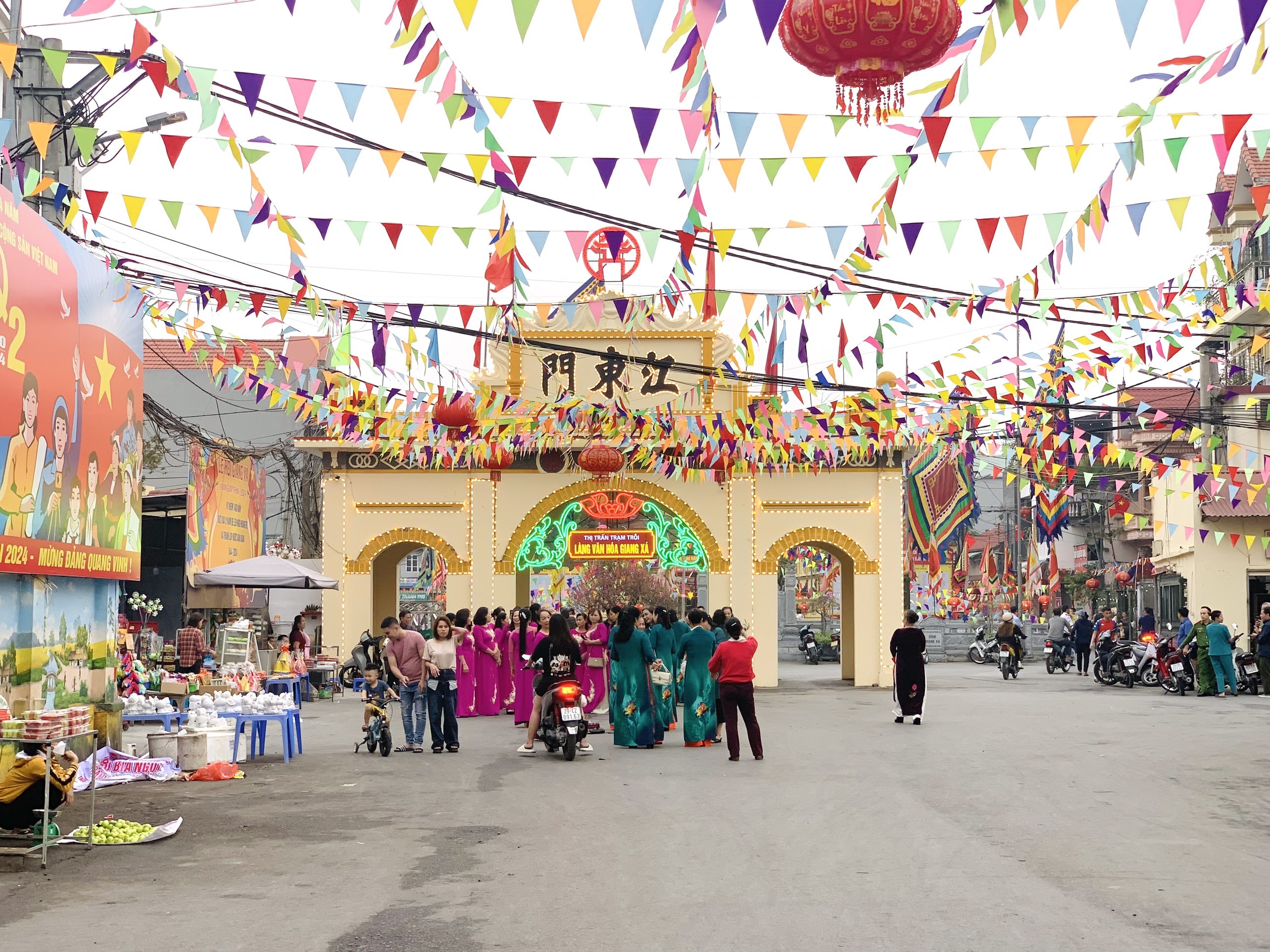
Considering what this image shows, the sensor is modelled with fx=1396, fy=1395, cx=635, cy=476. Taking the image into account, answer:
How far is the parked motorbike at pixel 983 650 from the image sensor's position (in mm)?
42406

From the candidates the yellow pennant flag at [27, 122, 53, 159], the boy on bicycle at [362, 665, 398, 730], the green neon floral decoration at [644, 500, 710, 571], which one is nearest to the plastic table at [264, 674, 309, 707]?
the boy on bicycle at [362, 665, 398, 730]

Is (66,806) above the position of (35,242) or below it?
below

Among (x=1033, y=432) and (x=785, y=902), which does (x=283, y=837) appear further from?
(x=1033, y=432)

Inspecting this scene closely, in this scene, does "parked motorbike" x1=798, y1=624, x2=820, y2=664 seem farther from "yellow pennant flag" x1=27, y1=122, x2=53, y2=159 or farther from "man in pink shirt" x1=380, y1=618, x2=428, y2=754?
"yellow pennant flag" x1=27, y1=122, x2=53, y2=159

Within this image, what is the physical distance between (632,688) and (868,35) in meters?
11.3

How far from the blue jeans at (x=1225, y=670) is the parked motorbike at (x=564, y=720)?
1415cm

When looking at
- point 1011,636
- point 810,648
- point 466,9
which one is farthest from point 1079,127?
point 810,648

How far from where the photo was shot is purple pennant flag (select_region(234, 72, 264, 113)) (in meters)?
8.77

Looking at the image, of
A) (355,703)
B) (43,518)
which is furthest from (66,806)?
(355,703)

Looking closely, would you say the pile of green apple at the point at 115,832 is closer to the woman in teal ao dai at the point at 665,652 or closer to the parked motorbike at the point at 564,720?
the parked motorbike at the point at 564,720

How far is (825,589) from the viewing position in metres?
52.9

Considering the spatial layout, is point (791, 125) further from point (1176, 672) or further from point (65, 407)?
point (1176, 672)

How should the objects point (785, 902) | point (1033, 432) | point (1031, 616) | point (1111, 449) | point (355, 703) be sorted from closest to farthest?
point (785, 902), point (1111, 449), point (1033, 432), point (355, 703), point (1031, 616)

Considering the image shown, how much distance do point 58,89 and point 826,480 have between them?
19088 millimetres
